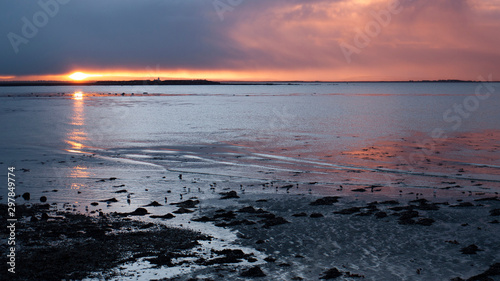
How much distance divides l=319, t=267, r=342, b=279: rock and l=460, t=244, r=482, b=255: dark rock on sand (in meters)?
4.37

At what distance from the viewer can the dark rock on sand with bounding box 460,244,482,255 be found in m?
13.2

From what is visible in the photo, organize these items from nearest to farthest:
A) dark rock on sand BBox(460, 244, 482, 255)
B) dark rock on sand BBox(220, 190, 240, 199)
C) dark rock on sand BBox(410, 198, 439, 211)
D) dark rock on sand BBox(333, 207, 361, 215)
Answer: dark rock on sand BBox(460, 244, 482, 255), dark rock on sand BBox(333, 207, 361, 215), dark rock on sand BBox(410, 198, 439, 211), dark rock on sand BBox(220, 190, 240, 199)

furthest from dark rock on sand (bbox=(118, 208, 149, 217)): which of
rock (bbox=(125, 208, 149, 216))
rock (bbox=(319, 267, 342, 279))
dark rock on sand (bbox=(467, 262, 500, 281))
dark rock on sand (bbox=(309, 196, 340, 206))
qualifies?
dark rock on sand (bbox=(467, 262, 500, 281))

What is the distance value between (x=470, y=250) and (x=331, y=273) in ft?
15.8

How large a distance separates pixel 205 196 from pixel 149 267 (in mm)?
8317

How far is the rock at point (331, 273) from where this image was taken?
11.5 metres

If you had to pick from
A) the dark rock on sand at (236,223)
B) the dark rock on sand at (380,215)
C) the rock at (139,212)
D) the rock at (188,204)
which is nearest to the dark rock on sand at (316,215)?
the dark rock on sand at (380,215)

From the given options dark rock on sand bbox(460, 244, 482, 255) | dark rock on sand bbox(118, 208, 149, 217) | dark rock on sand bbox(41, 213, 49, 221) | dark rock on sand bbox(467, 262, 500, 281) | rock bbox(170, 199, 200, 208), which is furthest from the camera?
rock bbox(170, 199, 200, 208)

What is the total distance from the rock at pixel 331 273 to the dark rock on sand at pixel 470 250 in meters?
4.37

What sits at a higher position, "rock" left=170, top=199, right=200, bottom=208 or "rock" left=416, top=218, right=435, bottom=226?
"rock" left=416, top=218, right=435, bottom=226

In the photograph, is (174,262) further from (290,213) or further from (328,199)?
(328,199)

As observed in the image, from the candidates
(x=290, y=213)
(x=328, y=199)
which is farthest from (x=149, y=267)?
(x=328, y=199)

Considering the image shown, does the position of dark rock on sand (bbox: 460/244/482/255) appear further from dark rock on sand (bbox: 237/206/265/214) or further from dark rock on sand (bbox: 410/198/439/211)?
dark rock on sand (bbox: 237/206/265/214)

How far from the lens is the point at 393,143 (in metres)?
38.9
